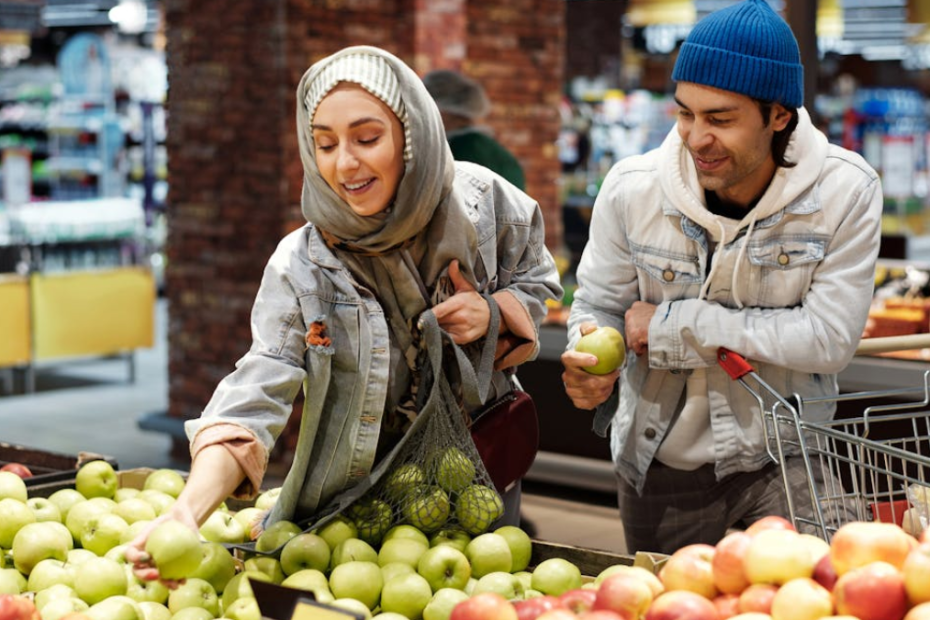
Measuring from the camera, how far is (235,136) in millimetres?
6684

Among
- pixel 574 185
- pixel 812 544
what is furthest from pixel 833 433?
pixel 574 185

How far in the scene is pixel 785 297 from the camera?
9.25 feet

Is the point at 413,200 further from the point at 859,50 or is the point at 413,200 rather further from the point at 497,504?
the point at 859,50

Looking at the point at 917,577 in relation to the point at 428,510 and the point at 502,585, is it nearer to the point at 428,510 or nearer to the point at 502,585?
the point at 502,585

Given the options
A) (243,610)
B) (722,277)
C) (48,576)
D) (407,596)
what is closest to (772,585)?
(407,596)

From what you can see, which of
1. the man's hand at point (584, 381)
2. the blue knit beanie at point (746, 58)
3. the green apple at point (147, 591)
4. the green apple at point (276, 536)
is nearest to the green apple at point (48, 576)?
the green apple at point (147, 591)

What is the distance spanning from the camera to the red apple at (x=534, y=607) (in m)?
2.09

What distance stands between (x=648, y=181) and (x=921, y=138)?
17255 mm

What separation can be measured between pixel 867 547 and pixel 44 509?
1863 mm

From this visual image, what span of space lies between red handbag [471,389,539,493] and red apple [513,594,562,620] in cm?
66

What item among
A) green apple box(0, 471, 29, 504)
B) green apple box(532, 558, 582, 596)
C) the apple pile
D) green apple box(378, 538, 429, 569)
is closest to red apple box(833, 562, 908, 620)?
the apple pile

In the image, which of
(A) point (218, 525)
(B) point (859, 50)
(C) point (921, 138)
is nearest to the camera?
(A) point (218, 525)

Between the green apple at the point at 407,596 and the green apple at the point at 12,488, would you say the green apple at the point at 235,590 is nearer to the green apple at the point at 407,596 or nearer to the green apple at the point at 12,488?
the green apple at the point at 407,596

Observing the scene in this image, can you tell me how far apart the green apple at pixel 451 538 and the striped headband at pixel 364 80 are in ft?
2.48
